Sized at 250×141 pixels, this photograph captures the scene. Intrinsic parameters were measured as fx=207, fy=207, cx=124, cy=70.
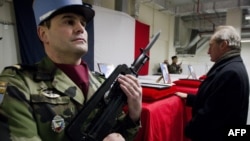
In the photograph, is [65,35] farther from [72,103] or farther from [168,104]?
[168,104]

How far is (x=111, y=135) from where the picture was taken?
0.64 meters

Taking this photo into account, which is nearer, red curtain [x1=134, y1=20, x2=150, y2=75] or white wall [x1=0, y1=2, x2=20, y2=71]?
white wall [x1=0, y1=2, x2=20, y2=71]

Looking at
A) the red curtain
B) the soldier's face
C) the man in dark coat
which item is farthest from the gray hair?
the red curtain

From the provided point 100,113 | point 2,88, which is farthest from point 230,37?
point 2,88

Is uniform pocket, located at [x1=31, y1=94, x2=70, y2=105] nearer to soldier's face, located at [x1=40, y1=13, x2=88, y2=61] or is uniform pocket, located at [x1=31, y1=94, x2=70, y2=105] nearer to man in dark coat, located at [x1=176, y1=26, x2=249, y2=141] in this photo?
soldier's face, located at [x1=40, y1=13, x2=88, y2=61]

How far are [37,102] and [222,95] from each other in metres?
1.02

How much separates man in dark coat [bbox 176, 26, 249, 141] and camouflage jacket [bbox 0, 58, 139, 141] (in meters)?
0.82

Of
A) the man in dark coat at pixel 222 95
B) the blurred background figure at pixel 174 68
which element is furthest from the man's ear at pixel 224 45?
the blurred background figure at pixel 174 68

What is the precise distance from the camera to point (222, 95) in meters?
1.20

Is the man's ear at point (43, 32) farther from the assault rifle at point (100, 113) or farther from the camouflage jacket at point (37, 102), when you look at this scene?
the assault rifle at point (100, 113)

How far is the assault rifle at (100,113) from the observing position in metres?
0.57

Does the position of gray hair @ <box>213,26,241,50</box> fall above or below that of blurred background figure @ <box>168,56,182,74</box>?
above

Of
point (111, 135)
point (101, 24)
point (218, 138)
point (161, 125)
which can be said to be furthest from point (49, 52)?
point (101, 24)

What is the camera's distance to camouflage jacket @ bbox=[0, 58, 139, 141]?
0.53m
